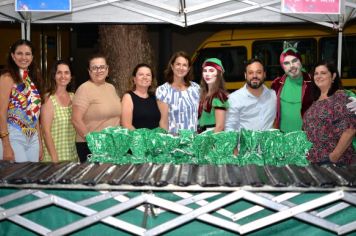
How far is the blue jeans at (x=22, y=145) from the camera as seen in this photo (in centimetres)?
326

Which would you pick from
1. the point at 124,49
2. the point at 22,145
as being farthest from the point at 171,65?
the point at 124,49

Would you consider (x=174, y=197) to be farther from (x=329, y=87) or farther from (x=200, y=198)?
(x=329, y=87)

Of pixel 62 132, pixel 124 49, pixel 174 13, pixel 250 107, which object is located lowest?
pixel 62 132

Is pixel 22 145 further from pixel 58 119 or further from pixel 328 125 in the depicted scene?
pixel 328 125

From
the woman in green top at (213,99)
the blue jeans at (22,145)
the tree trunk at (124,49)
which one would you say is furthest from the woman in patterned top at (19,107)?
the tree trunk at (124,49)

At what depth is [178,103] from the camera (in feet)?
12.1

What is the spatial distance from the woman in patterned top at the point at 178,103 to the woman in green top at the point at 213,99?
105 millimetres

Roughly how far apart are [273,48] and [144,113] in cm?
576

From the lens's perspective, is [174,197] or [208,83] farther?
[208,83]

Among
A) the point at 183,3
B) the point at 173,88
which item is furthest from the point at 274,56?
the point at 173,88

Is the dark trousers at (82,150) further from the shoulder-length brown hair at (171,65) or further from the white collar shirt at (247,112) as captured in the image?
the white collar shirt at (247,112)

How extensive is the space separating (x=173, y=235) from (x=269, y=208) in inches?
17.7

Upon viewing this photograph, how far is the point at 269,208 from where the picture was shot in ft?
5.90

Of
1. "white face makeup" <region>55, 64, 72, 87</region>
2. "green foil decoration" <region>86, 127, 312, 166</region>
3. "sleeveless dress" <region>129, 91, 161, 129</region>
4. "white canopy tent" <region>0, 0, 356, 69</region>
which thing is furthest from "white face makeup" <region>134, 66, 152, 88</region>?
"white canopy tent" <region>0, 0, 356, 69</region>
